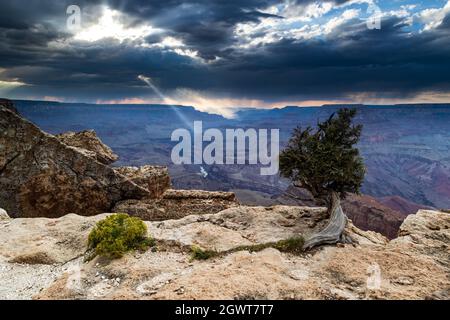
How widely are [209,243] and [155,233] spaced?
9.57 feet

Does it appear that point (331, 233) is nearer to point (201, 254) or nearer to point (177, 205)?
point (201, 254)

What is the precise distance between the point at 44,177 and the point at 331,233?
1917 cm

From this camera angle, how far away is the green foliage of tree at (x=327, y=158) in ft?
56.1

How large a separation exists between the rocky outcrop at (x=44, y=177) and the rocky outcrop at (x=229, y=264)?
506 cm

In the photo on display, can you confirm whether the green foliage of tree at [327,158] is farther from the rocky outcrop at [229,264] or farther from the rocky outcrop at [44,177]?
the rocky outcrop at [44,177]

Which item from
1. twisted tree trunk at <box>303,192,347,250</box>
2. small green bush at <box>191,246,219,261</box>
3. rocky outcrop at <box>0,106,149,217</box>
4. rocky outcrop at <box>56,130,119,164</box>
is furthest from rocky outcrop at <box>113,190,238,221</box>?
twisted tree trunk at <box>303,192,347,250</box>

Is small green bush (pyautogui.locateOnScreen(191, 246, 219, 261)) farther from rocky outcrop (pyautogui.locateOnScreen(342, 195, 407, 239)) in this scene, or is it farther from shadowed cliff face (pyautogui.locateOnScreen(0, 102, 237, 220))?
rocky outcrop (pyautogui.locateOnScreen(342, 195, 407, 239))

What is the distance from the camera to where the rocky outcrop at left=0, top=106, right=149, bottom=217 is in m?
22.9

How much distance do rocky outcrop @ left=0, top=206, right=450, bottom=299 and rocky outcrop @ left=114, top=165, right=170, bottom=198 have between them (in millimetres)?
8584

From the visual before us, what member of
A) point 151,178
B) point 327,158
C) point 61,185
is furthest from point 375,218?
point 61,185

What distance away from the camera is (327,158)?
17.2 metres

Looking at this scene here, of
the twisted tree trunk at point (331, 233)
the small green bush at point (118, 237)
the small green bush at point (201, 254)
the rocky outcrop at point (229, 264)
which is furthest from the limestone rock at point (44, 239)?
the twisted tree trunk at point (331, 233)

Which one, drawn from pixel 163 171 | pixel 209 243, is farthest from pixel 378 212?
pixel 209 243
